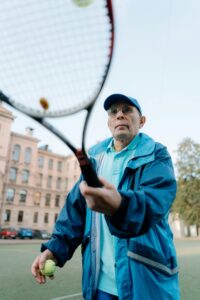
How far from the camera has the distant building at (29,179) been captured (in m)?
43.7

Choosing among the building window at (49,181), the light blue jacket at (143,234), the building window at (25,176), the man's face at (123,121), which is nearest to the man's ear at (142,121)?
the man's face at (123,121)

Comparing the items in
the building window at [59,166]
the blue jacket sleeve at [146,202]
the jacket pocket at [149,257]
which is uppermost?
the building window at [59,166]

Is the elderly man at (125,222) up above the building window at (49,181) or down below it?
below

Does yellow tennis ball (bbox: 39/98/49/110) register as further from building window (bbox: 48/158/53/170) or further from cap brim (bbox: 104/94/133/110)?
building window (bbox: 48/158/53/170)

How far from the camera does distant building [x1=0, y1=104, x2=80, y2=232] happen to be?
143ft

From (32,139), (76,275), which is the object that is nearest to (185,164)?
(32,139)

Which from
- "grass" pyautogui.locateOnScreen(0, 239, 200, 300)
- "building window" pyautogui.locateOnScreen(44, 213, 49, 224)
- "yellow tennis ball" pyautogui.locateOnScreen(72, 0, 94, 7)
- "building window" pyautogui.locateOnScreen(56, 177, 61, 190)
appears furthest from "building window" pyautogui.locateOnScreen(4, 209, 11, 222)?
"yellow tennis ball" pyautogui.locateOnScreen(72, 0, 94, 7)

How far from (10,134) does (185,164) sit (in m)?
27.1

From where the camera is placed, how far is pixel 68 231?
2.27 m

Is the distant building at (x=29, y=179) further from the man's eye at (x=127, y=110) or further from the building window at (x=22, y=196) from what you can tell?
the man's eye at (x=127, y=110)

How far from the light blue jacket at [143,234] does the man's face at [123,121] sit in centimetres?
16

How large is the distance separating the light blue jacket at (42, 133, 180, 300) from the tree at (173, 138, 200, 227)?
44.6 meters

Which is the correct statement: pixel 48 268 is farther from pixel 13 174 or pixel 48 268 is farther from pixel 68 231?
pixel 13 174

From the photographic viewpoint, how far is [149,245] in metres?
1.78
